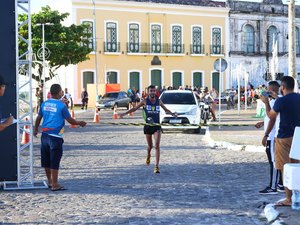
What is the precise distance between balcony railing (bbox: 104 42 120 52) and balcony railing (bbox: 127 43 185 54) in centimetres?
105

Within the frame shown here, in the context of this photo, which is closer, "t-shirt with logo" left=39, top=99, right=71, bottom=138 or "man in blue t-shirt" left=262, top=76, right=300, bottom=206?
"man in blue t-shirt" left=262, top=76, right=300, bottom=206

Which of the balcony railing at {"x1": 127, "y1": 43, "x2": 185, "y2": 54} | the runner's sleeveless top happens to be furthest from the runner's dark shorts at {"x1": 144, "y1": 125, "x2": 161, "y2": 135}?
the balcony railing at {"x1": 127, "y1": 43, "x2": 185, "y2": 54}

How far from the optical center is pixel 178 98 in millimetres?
23094

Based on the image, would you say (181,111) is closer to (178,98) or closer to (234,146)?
(178,98)

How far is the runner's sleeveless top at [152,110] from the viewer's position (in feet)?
41.0

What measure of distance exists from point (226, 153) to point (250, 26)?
148ft

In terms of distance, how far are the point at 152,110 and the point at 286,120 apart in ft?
15.2

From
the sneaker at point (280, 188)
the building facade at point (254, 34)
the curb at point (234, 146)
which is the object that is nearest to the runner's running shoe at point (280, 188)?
the sneaker at point (280, 188)

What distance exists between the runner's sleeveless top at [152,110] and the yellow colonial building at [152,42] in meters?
37.3

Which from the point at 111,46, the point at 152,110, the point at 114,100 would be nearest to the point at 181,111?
the point at 152,110

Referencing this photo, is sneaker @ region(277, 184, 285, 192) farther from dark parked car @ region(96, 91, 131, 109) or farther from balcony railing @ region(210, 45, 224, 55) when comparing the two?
balcony railing @ region(210, 45, 224, 55)

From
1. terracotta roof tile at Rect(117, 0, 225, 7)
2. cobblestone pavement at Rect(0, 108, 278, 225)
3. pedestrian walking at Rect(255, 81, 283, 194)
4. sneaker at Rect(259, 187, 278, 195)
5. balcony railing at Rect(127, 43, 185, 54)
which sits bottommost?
cobblestone pavement at Rect(0, 108, 278, 225)

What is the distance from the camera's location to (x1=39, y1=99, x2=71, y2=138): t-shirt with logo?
33.1 feet

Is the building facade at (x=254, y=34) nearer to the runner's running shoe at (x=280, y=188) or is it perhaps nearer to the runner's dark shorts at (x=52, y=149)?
the runner's running shoe at (x=280, y=188)
